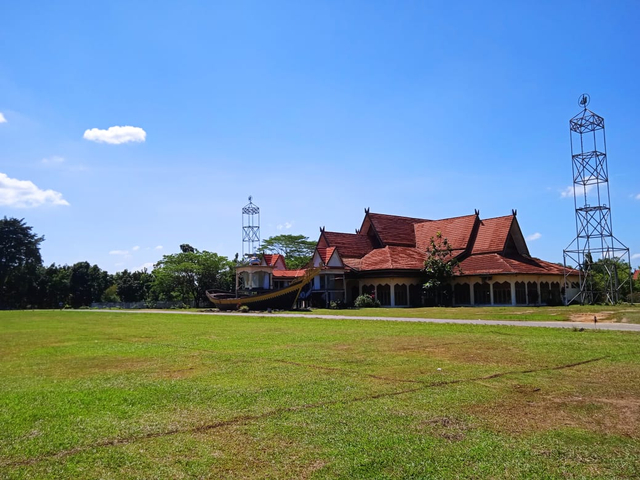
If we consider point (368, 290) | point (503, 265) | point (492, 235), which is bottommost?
point (368, 290)

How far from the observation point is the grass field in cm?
485

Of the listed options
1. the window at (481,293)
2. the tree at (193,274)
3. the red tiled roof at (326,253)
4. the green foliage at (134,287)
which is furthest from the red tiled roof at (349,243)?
the green foliage at (134,287)

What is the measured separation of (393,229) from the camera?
2025 inches

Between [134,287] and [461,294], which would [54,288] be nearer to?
[134,287]

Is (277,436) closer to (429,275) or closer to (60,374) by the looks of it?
(60,374)

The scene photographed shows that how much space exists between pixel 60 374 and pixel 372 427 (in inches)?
266

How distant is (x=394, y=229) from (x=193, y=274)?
2480cm

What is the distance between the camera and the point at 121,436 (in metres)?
5.69

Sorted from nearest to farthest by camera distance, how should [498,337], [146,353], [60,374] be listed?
[60,374] → [146,353] → [498,337]

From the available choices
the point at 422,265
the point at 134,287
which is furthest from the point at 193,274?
the point at 422,265

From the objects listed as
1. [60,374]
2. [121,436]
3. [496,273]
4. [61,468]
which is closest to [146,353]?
[60,374]

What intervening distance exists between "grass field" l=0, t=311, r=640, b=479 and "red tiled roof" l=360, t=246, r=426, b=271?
31.3m

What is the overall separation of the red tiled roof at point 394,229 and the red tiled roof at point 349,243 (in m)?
1.73

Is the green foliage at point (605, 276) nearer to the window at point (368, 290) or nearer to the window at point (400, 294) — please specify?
the window at point (400, 294)
